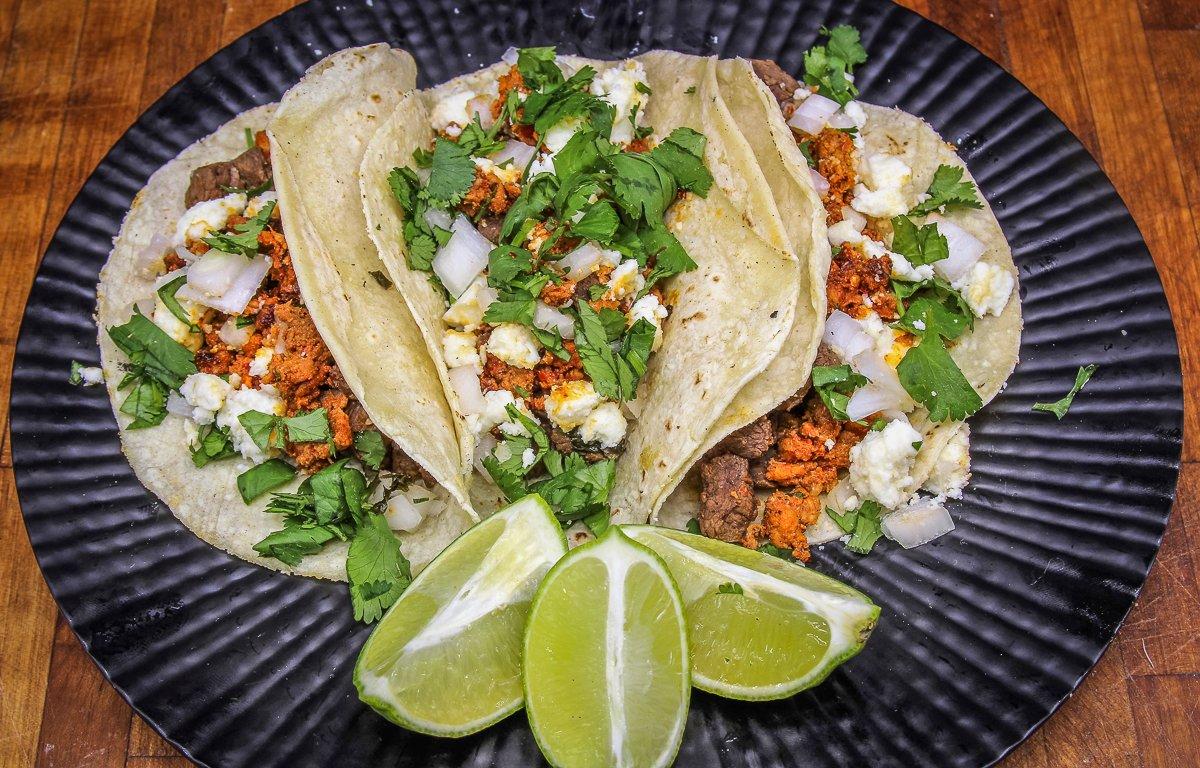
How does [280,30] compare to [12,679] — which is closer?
[12,679]

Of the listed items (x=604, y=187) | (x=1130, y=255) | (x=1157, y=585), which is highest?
(x=604, y=187)

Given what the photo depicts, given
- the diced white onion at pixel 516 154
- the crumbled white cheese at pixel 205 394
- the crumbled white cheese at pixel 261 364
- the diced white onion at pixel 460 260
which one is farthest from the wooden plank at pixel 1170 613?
the crumbled white cheese at pixel 205 394

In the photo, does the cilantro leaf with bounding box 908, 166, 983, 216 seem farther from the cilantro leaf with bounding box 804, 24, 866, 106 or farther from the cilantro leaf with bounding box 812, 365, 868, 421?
the cilantro leaf with bounding box 812, 365, 868, 421

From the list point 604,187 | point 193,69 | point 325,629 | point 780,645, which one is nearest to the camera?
point 780,645

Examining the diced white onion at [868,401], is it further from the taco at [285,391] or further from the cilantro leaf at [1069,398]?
the taco at [285,391]

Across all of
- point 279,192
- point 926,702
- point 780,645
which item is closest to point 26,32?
point 279,192

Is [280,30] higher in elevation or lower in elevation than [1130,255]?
higher

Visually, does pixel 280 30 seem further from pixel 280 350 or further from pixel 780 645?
pixel 780 645
